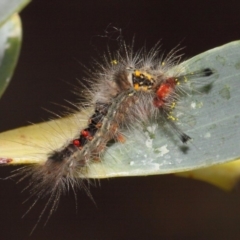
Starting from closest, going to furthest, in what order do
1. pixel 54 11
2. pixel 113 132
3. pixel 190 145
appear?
pixel 190 145 → pixel 113 132 → pixel 54 11

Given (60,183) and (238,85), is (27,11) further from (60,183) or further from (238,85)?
(238,85)

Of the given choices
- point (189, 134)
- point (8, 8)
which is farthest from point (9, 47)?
point (189, 134)

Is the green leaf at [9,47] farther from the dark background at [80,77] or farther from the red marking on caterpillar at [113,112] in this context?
the dark background at [80,77]

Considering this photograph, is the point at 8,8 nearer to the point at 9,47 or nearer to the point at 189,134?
the point at 9,47

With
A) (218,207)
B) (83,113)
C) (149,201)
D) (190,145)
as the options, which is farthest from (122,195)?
(190,145)

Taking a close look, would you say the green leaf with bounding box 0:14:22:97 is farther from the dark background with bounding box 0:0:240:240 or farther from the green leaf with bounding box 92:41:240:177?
the dark background with bounding box 0:0:240:240

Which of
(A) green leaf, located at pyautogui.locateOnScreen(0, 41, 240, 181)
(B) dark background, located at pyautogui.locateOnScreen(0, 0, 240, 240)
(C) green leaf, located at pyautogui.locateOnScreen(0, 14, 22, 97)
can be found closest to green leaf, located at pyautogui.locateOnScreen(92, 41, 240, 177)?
(A) green leaf, located at pyautogui.locateOnScreen(0, 41, 240, 181)

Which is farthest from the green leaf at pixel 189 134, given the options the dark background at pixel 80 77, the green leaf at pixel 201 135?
the dark background at pixel 80 77
